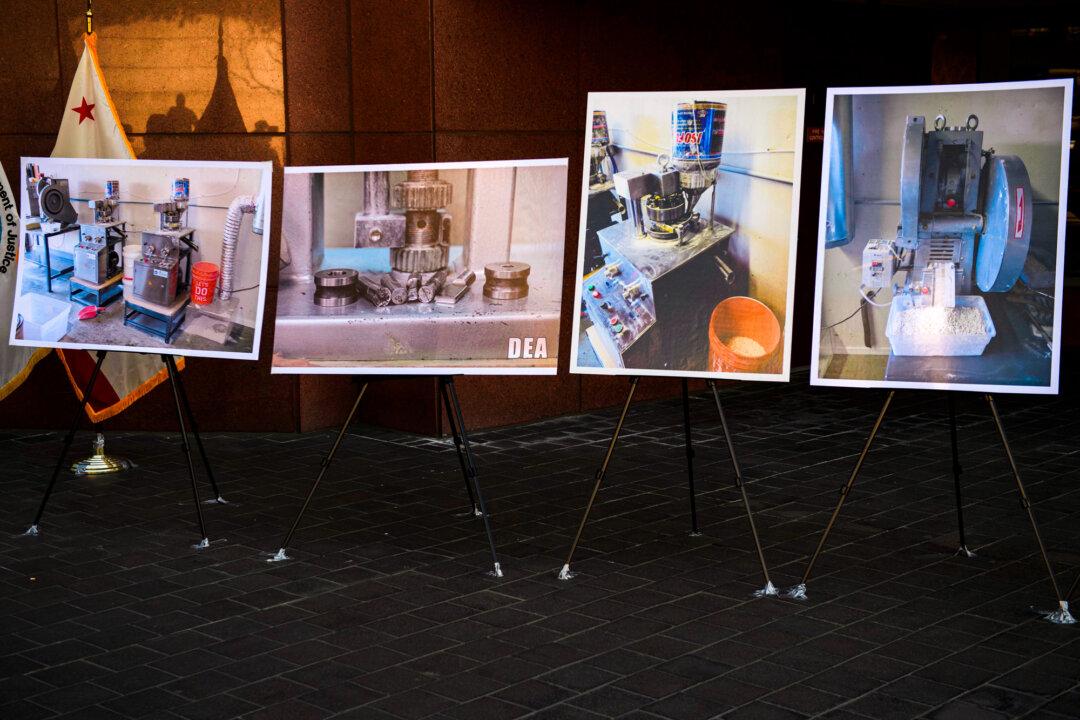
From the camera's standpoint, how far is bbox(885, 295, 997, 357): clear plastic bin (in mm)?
4961

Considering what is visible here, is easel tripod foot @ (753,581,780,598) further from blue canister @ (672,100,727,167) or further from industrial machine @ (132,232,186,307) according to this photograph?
industrial machine @ (132,232,186,307)

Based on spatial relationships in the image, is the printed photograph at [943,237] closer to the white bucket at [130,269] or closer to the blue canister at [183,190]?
the blue canister at [183,190]

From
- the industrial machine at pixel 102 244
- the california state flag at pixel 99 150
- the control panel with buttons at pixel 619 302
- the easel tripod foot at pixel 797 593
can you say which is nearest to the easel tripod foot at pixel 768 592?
the easel tripod foot at pixel 797 593

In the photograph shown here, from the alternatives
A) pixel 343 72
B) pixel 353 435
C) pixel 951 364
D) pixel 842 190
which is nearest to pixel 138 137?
pixel 343 72

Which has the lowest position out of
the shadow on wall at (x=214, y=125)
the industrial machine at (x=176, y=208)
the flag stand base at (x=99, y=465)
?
the flag stand base at (x=99, y=465)

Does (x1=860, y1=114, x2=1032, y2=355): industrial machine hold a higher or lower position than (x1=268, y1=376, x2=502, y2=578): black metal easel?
higher

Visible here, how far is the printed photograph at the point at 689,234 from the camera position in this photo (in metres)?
5.16

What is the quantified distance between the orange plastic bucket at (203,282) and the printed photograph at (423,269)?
0.47m

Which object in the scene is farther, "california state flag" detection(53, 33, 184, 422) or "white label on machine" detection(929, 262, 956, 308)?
"california state flag" detection(53, 33, 184, 422)

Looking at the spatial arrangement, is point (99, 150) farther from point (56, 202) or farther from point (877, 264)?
point (877, 264)

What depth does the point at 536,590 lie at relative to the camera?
17.3ft

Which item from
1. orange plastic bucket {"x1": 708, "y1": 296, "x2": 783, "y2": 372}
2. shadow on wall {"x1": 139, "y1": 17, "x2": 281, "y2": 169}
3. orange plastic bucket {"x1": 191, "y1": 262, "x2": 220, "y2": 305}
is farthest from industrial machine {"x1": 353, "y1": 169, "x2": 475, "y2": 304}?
shadow on wall {"x1": 139, "y1": 17, "x2": 281, "y2": 169}

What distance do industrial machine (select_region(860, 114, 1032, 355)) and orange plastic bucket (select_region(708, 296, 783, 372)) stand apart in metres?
0.49

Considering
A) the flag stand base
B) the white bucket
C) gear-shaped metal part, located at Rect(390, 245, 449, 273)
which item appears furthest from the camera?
the flag stand base
